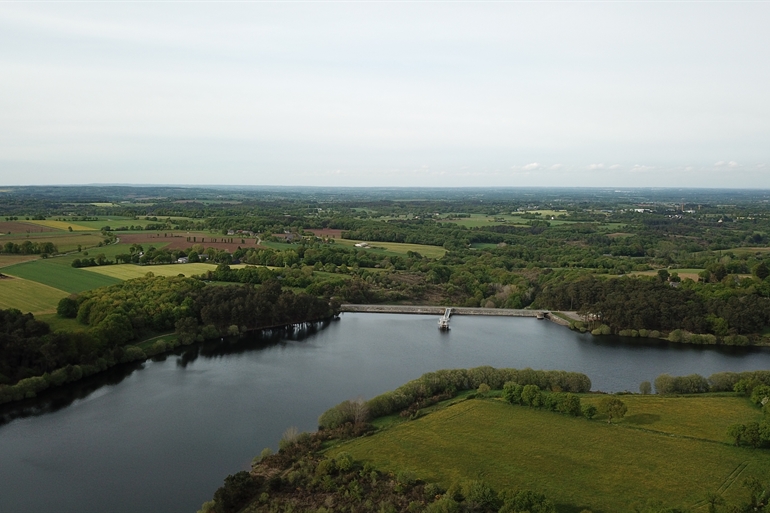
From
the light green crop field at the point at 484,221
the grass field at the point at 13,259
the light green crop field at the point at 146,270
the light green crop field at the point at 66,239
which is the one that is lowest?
the light green crop field at the point at 146,270

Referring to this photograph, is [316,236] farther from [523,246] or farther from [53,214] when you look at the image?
[53,214]

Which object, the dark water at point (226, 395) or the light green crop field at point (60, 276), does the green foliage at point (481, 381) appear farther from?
the light green crop field at point (60, 276)

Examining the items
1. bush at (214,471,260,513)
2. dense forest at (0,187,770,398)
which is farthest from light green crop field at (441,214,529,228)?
bush at (214,471,260,513)

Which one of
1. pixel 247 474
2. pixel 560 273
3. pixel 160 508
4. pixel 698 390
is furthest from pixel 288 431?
pixel 560 273

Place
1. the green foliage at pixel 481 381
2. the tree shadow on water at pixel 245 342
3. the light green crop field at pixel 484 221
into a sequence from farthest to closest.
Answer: the light green crop field at pixel 484 221
the tree shadow on water at pixel 245 342
the green foliage at pixel 481 381

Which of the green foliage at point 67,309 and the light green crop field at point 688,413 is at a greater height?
the green foliage at point 67,309

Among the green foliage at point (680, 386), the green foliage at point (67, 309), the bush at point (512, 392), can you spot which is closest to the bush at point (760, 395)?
the green foliage at point (680, 386)

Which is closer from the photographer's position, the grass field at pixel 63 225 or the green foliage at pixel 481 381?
the green foliage at pixel 481 381

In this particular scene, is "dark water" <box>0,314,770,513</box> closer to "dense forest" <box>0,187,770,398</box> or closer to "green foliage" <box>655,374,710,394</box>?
"dense forest" <box>0,187,770,398</box>
